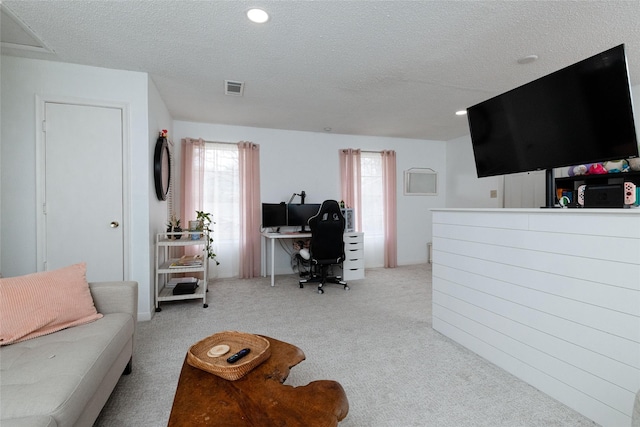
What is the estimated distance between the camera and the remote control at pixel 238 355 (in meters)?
1.23

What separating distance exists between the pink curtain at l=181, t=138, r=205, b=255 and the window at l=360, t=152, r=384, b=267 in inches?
106

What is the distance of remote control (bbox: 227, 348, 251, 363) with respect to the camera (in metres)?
1.23

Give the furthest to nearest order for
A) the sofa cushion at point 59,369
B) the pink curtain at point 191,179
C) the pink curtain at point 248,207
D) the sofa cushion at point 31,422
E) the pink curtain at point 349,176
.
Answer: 1. the pink curtain at point 349,176
2. the pink curtain at point 248,207
3. the pink curtain at point 191,179
4. the sofa cushion at point 59,369
5. the sofa cushion at point 31,422

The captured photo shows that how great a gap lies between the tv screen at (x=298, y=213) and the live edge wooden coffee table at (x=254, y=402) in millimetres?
3313

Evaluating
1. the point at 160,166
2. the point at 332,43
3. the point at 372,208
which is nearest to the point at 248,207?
the point at 160,166

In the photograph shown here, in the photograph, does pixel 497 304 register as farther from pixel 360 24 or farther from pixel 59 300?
pixel 59 300

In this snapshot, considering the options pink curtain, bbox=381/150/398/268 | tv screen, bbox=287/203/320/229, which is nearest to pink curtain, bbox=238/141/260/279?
tv screen, bbox=287/203/320/229

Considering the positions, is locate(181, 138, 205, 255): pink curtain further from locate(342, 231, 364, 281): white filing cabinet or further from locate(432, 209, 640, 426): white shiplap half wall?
locate(432, 209, 640, 426): white shiplap half wall

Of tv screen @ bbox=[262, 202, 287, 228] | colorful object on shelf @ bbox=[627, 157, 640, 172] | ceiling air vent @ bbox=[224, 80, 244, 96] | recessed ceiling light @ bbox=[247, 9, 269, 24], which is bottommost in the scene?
tv screen @ bbox=[262, 202, 287, 228]

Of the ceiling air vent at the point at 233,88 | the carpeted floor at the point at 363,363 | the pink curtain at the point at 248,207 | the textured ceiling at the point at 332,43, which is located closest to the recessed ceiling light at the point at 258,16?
the textured ceiling at the point at 332,43

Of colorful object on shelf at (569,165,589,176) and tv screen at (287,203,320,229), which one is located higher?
colorful object on shelf at (569,165,589,176)

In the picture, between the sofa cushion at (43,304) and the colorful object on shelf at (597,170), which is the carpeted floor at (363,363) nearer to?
the sofa cushion at (43,304)

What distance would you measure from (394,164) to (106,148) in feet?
13.9

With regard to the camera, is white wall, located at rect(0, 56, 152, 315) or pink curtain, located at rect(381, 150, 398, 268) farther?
pink curtain, located at rect(381, 150, 398, 268)
